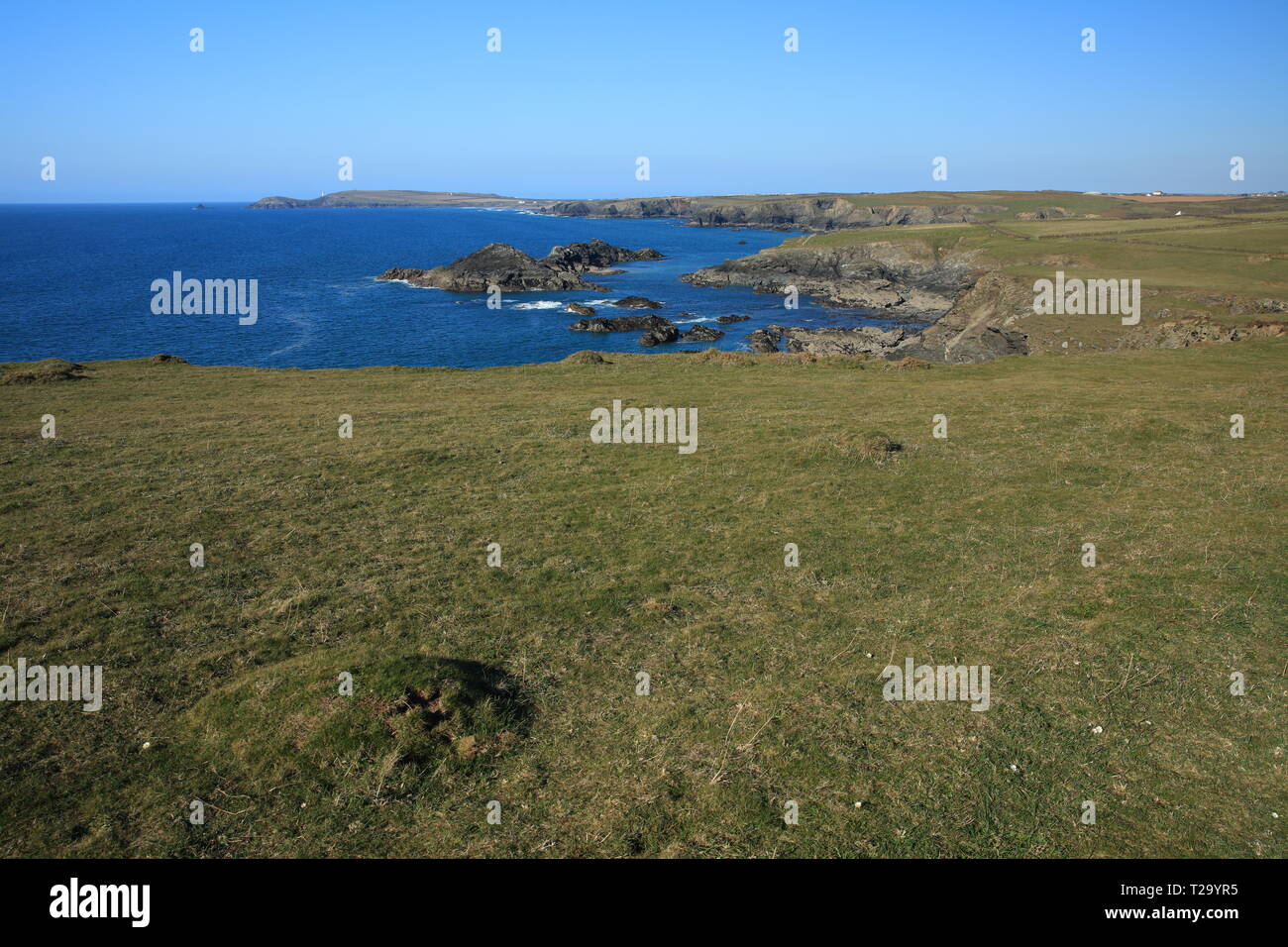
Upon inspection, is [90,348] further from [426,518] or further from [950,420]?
[950,420]

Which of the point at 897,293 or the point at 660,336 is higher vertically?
the point at 897,293

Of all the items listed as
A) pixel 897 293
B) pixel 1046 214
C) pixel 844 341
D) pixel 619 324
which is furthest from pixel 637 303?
pixel 1046 214

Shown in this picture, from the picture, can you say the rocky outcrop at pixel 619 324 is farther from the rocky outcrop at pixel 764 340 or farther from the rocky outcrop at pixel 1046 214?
the rocky outcrop at pixel 1046 214

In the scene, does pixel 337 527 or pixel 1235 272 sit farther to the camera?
pixel 1235 272

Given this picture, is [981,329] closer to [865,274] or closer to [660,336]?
[660,336]

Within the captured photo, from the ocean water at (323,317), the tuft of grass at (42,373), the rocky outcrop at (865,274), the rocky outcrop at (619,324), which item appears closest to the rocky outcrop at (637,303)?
the ocean water at (323,317)

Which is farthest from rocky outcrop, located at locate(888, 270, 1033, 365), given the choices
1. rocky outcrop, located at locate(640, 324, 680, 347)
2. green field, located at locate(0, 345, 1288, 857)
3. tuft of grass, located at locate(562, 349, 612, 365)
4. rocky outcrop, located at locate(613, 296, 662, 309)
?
rocky outcrop, located at locate(613, 296, 662, 309)

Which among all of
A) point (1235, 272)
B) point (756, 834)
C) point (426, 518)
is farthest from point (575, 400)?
point (1235, 272)
